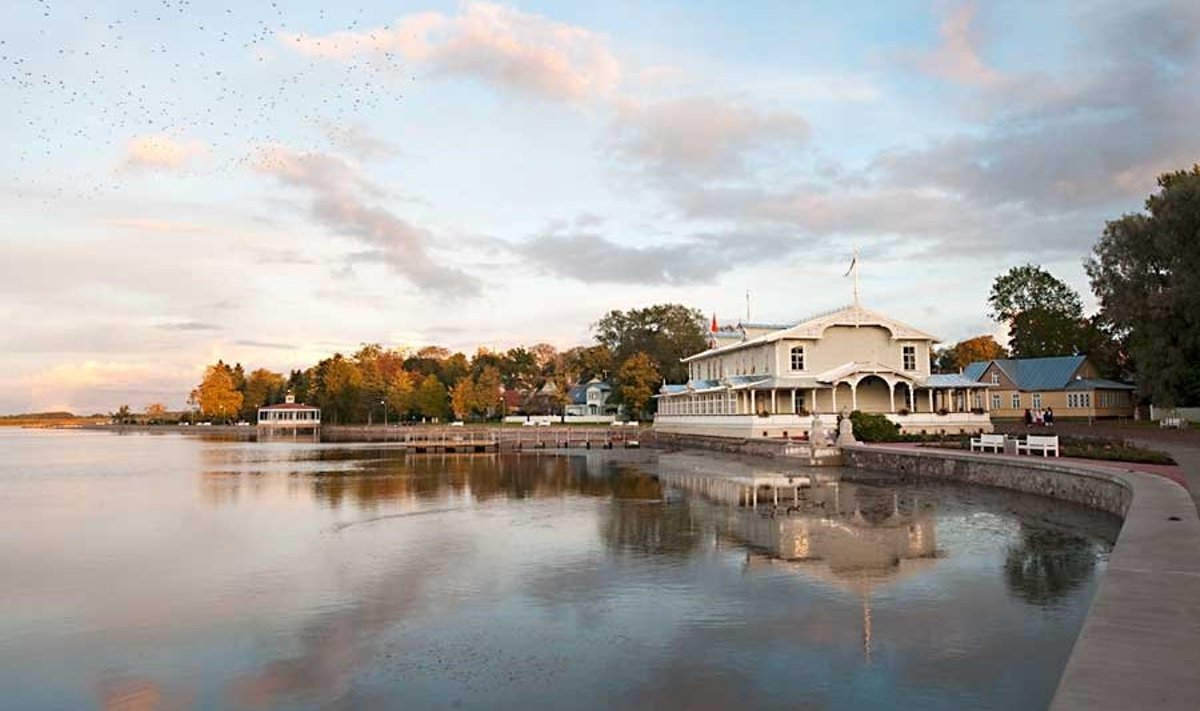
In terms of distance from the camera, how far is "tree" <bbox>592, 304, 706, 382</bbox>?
85250mm

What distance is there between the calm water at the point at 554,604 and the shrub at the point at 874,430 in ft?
49.9

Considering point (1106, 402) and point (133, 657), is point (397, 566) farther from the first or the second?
point (1106, 402)

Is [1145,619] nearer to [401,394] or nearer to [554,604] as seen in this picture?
[554,604]

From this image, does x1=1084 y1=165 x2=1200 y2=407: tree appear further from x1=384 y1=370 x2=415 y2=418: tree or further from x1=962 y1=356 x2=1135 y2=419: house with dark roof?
x1=384 y1=370 x2=415 y2=418: tree

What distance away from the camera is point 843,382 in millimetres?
46812

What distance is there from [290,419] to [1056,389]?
100m

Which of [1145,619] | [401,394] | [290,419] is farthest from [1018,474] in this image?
[290,419]

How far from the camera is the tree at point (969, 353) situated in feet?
296

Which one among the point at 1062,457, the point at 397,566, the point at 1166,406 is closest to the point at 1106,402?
the point at 1166,406

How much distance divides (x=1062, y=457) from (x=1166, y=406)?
25216 millimetres

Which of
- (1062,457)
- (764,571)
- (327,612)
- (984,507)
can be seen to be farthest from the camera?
(1062,457)

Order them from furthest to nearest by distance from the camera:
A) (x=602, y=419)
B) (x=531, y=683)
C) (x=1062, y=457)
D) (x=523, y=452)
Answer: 1. (x=602, y=419)
2. (x=523, y=452)
3. (x=1062, y=457)
4. (x=531, y=683)

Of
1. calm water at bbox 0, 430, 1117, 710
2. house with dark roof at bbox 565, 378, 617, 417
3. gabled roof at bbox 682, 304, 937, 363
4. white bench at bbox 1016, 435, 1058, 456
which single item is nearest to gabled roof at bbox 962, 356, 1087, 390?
gabled roof at bbox 682, 304, 937, 363

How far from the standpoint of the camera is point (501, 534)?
18.7 m
